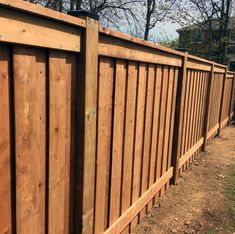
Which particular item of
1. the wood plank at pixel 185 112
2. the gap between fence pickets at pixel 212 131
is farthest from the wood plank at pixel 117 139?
the gap between fence pickets at pixel 212 131

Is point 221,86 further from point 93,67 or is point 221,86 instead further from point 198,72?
point 93,67

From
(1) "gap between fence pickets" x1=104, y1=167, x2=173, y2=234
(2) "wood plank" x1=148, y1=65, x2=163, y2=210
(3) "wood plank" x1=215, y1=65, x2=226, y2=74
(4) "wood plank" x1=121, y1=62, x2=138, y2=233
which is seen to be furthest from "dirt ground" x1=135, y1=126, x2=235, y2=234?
(3) "wood plank" x1=215, y1=65, x2=226, y2=74

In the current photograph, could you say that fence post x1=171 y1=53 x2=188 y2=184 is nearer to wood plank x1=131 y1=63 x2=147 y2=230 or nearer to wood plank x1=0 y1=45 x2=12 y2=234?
wood plank x1=131 y1=63 x2=147 y2=230

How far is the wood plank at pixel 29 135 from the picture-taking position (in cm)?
172

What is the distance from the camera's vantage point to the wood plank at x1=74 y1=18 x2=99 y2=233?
7.18ft

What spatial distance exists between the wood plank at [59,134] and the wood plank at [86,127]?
0.08 metres

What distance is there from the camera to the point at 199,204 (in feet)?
14.7

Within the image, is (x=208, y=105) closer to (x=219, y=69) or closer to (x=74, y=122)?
(x=219, y=69)

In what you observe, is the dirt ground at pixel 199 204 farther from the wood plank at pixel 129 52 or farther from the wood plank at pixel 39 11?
the wood plank at pixel 39 11

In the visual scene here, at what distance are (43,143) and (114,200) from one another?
1317mm

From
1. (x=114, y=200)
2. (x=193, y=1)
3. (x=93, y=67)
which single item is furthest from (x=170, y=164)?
(x=193, y=1)

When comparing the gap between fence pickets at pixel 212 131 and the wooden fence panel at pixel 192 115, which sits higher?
the wooden fence panel at pixel 192 115

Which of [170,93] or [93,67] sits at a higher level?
[93,67]

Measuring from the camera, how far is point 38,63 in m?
1.83
